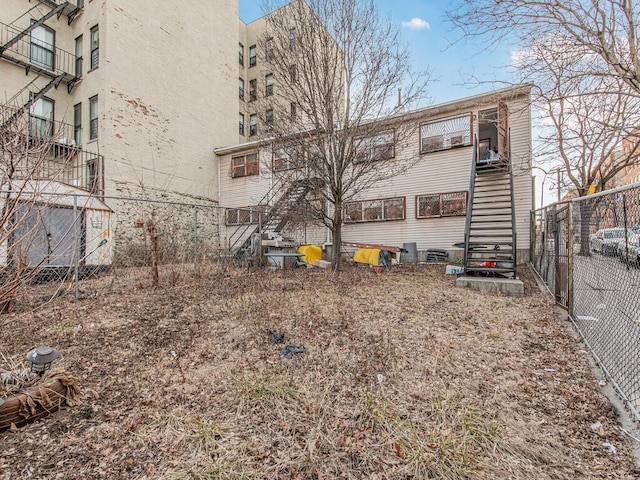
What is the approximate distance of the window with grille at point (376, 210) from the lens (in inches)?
518

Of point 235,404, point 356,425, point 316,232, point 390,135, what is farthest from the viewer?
point 316,232

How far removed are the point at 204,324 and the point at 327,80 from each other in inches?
272

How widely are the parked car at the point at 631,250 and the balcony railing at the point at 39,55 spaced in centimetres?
1851

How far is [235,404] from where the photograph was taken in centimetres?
262

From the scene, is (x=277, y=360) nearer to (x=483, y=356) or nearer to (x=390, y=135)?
(x=483, y=356)

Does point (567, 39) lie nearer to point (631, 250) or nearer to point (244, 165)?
point (631, 250)

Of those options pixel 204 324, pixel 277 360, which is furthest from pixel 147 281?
pixel 277 360

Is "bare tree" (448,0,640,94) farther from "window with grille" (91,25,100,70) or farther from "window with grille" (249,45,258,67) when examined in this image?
"window with grille" (249,45,258,67)

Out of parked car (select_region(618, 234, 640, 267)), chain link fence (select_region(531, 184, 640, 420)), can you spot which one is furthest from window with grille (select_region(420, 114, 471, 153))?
parked car (select_region(618, 234, 640, 267))

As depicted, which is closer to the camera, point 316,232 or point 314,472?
point 314,472

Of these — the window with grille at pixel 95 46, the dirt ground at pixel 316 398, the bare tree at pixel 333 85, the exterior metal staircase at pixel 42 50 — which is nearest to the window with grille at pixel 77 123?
the exterior metal staircase at pixel 42 50

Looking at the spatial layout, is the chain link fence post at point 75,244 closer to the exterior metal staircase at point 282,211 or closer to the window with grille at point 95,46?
the exterior metal staircase at point 282,211

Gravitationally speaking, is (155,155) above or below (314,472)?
above

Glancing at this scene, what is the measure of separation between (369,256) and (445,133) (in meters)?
Answer: 5.79
